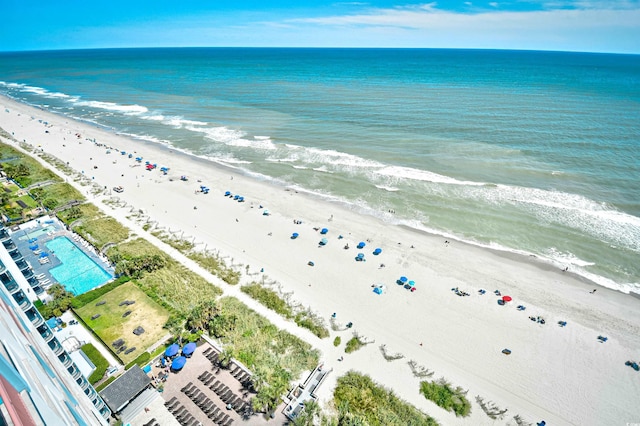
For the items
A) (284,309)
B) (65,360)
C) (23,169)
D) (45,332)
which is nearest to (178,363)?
(65,360)

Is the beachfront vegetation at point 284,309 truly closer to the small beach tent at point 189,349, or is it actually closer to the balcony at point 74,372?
the small beach tent at point 189,349

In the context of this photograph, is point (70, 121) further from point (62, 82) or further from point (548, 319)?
point (548, 319)

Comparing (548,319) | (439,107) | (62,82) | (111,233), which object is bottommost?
(548,319)

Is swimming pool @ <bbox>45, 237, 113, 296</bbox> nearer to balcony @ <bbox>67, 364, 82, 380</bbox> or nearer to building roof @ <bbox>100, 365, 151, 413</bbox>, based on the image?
building roof @ <bbox>100, 365, 151, 413</bbox>

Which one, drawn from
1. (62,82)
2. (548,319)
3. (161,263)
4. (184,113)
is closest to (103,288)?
(161,263)

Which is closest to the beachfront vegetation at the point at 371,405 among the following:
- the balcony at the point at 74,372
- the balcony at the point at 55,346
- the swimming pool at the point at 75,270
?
the balcony at the point at 74,372

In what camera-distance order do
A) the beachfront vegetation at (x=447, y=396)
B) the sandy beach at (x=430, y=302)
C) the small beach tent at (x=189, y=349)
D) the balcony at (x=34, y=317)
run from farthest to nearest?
the small beach tent at (x=189, y=349) → the sandy beach at (x=430, y=302) → the beachfront vegetation at (x=447, y=396) → the balcony at (x=34, y=317)
